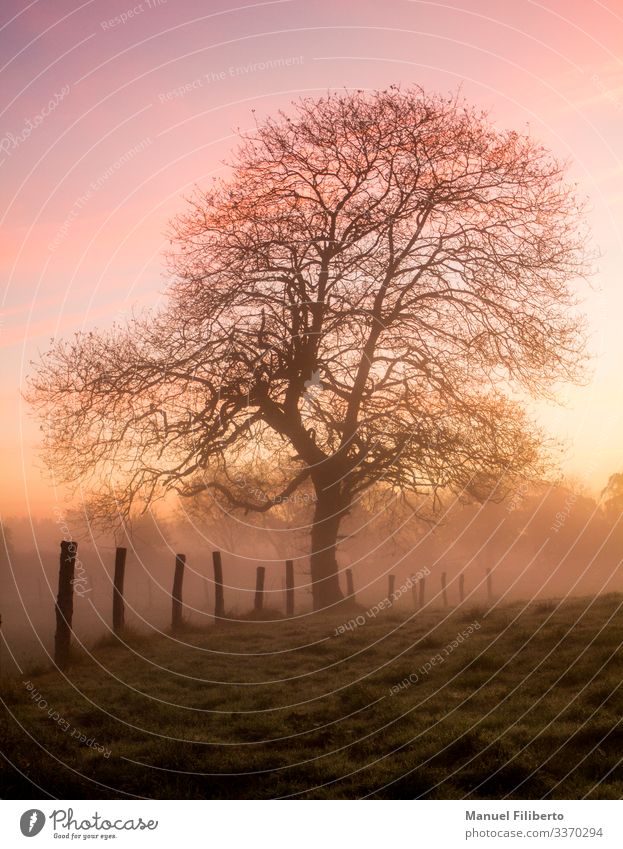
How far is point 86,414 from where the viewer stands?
22922mm

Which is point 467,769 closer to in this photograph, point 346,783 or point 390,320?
point 346,783

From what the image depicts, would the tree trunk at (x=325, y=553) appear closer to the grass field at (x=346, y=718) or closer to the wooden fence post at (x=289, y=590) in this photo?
the wooden fence post at (x=289, y=590)

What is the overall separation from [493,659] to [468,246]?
14.3 meters

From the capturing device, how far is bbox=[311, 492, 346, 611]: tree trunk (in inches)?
1029

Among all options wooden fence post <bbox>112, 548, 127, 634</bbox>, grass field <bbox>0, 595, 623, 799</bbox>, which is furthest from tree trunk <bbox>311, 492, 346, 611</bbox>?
grass field <bbox>0, 595, 623, 799</bbox>

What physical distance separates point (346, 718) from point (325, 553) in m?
14.7

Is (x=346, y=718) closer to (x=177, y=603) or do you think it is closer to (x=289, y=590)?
(x=177, y=603)

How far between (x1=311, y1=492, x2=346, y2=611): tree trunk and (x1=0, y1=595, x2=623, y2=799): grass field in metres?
8.95
